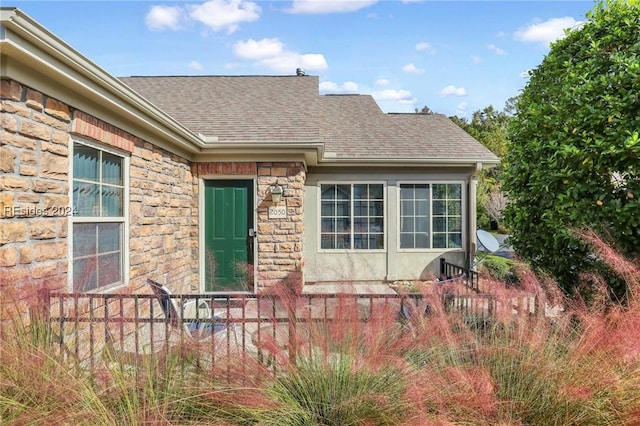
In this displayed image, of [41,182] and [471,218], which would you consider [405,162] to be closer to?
[471,218]

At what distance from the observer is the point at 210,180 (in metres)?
7.24

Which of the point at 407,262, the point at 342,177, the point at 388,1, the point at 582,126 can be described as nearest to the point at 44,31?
the point at 582,126

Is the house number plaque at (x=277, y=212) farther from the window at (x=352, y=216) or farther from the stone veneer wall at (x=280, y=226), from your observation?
the window at (x=352, y=216)

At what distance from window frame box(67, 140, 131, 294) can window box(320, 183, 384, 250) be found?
4804 mm

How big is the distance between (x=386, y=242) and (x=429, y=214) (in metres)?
1.19

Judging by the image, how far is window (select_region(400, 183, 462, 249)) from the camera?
8992 millimetres

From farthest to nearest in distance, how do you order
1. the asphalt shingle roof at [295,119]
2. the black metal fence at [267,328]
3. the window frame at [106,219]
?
the asphalt shingle roof at [295,119] < the window frame at [106,219] < the black metal fence at [267,328]

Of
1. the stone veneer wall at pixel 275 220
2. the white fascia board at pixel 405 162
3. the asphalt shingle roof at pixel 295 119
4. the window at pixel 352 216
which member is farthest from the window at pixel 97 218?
the window at pixel 352 216

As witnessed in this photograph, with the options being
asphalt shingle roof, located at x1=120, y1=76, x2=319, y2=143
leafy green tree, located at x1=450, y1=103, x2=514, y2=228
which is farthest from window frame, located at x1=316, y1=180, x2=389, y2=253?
leafy green tree, located at x1=450, y1=103, x2=514, y2=228

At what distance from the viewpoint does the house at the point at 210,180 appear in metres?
3.19

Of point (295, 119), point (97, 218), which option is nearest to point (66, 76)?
point (97, 218)

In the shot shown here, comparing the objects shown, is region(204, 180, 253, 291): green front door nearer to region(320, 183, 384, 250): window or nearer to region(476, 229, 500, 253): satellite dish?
region(320, 183, 384, 250): window

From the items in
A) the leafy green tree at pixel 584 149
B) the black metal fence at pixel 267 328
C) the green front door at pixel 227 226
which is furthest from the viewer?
the green front door at pixel 227 226

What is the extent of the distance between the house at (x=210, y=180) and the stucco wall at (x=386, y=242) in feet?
0.08
